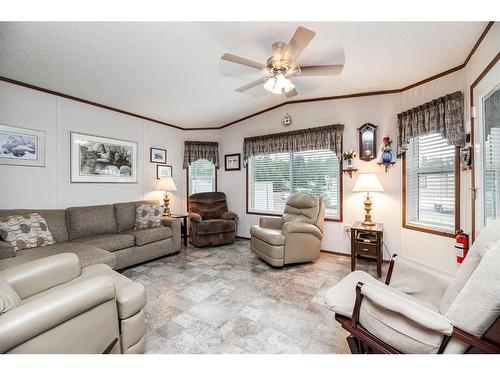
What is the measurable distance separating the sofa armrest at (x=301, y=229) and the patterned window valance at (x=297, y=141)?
4.29 ft

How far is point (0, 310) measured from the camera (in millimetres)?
910

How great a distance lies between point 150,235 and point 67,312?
7.25 feet

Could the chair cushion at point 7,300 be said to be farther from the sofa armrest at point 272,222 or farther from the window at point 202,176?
the window at point 202,176

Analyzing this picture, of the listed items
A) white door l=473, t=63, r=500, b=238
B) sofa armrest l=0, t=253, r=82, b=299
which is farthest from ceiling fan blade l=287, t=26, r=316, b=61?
sofa armrest l=0, t=253, r=82, b=299

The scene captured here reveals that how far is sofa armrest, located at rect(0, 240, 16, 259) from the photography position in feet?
6.58

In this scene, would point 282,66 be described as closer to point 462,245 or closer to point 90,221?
point 462,245

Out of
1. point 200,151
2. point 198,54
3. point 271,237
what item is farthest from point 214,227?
point 198,54

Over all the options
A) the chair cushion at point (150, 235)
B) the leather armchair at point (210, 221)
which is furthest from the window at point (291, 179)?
the chair cushion at point (150, 235)

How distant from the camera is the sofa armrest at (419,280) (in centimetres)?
137

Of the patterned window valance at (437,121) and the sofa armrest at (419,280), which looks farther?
the patterned window valance at (437,121)
